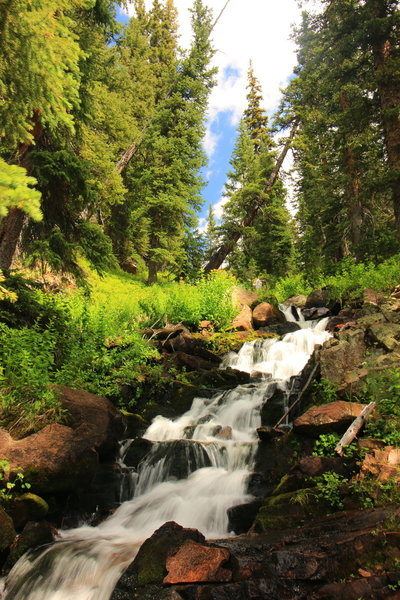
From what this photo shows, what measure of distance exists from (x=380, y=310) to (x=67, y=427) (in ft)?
28.0

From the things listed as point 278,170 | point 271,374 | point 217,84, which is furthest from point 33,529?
point 217,84

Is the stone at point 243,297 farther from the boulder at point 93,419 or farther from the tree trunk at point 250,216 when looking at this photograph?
the boulder at point 93,419

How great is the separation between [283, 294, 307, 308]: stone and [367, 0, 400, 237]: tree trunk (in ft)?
16.5

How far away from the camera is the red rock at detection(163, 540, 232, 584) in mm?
3451

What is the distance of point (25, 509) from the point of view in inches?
197

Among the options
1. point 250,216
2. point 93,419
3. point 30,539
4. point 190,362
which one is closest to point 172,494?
point 93,419

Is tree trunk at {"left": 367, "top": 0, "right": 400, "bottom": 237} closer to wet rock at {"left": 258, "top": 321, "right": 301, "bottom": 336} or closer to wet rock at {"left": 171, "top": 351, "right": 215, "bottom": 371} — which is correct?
wet rock at {"left": 258, "top": 321, "right": 301, "bottom": 336}

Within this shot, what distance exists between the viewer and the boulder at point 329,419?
5.63 meters

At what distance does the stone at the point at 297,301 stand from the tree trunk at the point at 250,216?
6.49 metres

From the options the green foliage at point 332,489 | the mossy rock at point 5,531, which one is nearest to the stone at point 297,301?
the green foliage at point 332,489

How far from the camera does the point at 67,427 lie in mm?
6391

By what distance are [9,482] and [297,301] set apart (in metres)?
14.4

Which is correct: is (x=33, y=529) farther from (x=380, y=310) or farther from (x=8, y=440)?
(x=380, y=310)

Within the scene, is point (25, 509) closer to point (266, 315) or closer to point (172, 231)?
point (266, 315)
